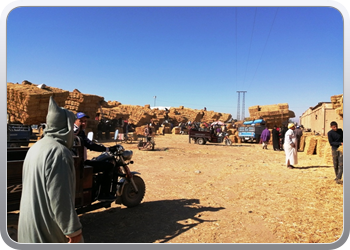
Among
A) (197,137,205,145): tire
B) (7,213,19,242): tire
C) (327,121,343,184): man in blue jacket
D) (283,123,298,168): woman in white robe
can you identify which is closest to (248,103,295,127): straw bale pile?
(197,137,205,145): tire

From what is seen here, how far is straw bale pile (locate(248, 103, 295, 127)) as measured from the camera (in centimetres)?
2273

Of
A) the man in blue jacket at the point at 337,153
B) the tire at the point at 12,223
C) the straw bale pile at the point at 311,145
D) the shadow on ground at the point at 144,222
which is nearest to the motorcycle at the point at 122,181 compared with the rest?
the shadow on ground at the point at 144,222

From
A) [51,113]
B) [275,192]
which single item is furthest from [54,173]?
[275,192]

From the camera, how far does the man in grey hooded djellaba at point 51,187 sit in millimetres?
1536

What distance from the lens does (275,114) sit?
23.1 m

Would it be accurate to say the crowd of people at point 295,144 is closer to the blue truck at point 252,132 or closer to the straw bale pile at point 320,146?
the straw bale pile at point 320,146

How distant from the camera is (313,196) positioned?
5426 mm

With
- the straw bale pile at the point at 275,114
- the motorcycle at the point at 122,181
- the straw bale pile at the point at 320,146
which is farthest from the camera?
the straw bale pile at the point at 275,114

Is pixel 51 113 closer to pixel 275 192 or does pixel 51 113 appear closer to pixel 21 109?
pixel 275 192

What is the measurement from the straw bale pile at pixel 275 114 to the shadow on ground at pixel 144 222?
67.0 feet

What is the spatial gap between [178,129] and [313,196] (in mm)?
26759

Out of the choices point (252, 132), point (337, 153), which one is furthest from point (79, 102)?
point (337, 153)

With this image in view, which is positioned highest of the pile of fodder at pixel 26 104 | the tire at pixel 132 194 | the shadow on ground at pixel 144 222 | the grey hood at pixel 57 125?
the pile of fodder at pixel 26 104

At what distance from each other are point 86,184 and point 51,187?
226cm
